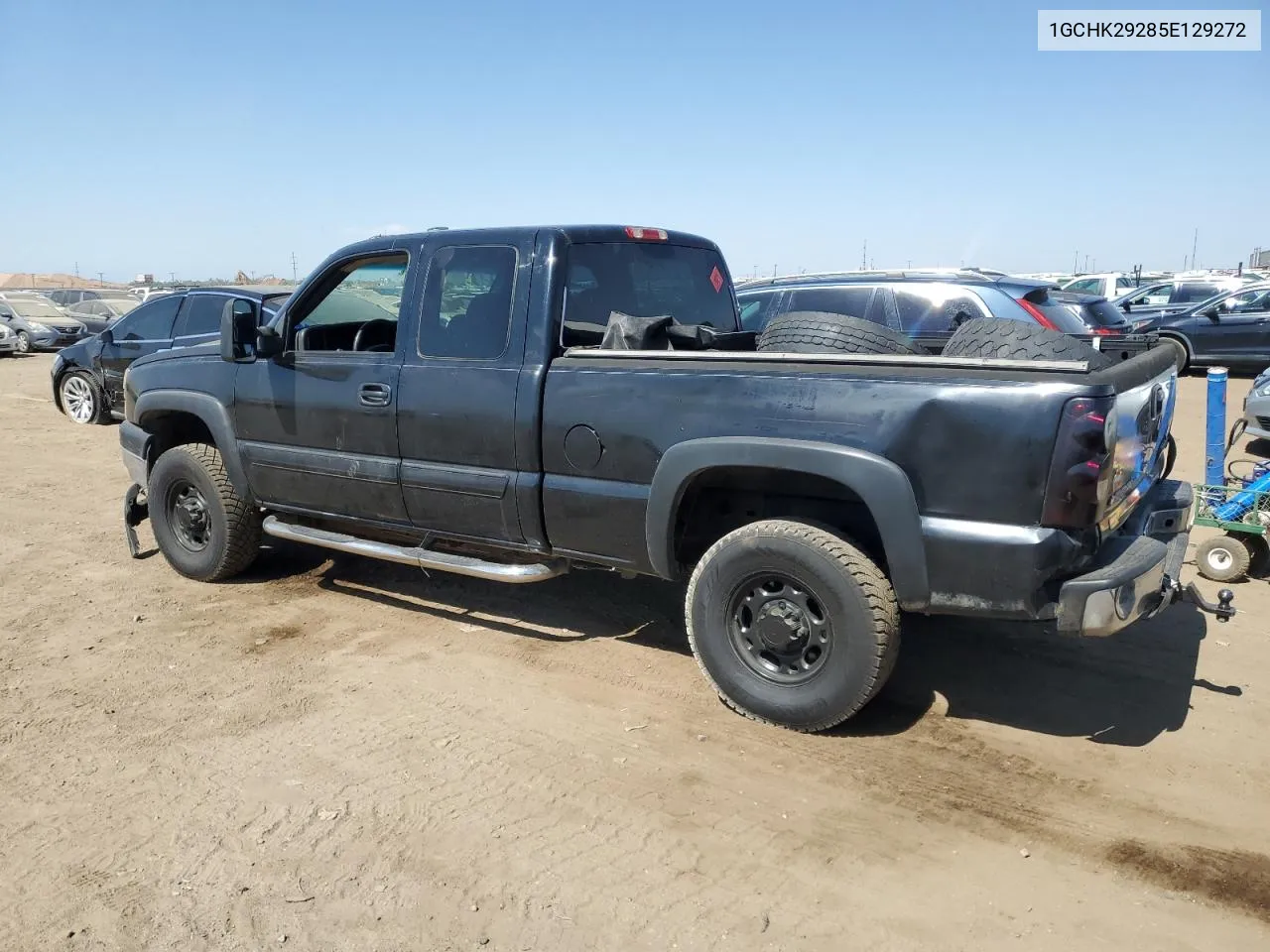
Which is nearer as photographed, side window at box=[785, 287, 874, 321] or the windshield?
side window at box=[785, 287, 874, 321]

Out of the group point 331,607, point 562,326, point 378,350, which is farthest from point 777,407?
point 331,607

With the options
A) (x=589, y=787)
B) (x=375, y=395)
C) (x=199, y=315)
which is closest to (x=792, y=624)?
(x=589, y=787)

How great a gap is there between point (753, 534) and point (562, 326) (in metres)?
1.34

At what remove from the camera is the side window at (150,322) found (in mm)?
11414

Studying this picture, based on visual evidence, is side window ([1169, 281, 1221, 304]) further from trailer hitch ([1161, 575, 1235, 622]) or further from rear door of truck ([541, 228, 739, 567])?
rear door of truck ([541, 228, 739, 567])

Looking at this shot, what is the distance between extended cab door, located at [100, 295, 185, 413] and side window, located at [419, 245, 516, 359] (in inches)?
310

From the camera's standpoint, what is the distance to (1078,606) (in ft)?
10.8

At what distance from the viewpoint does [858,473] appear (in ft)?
11.3

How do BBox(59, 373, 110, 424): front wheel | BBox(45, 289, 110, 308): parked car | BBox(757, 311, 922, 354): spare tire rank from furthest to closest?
BBox(45, 289, 110, 308): parked car
BBox(59, 373, 110, 424): front wheel
BBox(757, 311, 922, 354): spare tire

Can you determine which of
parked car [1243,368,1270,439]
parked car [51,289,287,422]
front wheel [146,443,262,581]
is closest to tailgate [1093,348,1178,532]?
front wheel [146,443,262,581]

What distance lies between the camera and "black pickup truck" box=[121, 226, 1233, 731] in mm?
3305

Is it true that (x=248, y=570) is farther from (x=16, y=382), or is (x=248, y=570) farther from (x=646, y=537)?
(x=16, y=382)

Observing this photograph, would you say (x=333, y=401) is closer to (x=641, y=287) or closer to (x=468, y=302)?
(x=468, y=302)

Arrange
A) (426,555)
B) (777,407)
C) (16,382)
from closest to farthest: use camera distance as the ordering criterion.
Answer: (777,407) < (426,555) < (16,382)
